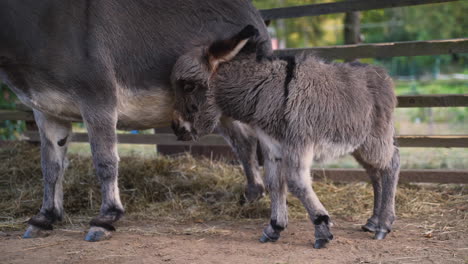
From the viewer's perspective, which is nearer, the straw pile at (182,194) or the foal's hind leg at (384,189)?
the foal's hind leg at (384,189)

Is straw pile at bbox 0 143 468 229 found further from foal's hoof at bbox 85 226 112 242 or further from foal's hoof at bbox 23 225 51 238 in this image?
foal's hoof at bbox 85 226 112 242

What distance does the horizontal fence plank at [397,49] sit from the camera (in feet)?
17.3

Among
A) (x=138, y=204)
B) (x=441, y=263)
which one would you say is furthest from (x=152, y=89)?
(x=441, y=263)

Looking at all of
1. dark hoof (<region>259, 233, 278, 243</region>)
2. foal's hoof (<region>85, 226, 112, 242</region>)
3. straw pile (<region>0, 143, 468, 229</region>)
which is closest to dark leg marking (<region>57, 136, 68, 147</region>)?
straw pile (<region>0, 143, 468, 229</region>)

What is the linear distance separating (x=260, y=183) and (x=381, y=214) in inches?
60.3

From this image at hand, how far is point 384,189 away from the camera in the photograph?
4262mm

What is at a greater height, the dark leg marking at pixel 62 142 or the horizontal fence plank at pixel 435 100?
the horizontal fence plank at pixel 435 100

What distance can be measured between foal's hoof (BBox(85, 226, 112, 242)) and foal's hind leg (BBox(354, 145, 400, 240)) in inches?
83.4

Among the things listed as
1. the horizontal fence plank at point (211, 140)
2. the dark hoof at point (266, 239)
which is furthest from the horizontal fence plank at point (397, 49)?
the dark hoof at point (266, 239)

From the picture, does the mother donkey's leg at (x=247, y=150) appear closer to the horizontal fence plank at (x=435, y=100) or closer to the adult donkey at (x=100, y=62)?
the adult donkey at (x=100, y=62)

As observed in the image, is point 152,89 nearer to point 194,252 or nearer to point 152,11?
point 152,11

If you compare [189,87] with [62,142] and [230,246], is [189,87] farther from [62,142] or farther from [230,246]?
[62,142]

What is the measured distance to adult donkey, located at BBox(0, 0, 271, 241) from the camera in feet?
13.8

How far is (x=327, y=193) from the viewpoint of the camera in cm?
561
